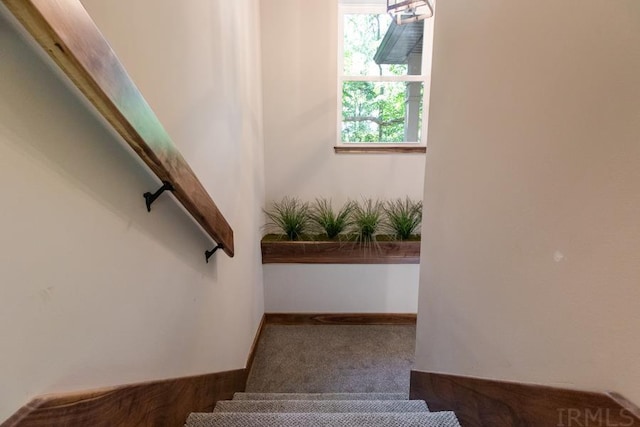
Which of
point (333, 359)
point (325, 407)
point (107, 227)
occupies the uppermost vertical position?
point (107, 227)

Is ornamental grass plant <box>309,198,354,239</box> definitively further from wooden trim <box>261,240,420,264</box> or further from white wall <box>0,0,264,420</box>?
white wall <box>0,0,264,420</box>

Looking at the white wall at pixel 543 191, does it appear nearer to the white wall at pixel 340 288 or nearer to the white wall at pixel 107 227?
the white wall at pixel 107 227

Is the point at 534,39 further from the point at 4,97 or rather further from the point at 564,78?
the point at 4,97

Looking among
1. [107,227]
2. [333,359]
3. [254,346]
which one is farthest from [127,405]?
[333,359]

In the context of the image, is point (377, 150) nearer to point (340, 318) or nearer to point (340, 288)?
point (340, 288)

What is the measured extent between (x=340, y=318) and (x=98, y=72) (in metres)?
2.67

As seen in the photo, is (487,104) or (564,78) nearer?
(564,78)

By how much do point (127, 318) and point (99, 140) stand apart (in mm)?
445

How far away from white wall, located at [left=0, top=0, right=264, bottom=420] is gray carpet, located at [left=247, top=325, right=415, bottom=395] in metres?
0.85

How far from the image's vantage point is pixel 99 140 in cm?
71

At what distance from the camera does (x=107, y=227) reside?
0.76 m

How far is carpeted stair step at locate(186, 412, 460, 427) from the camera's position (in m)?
1.11

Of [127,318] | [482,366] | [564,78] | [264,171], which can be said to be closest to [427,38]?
[264,171]

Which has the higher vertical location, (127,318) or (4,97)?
(4,97)
